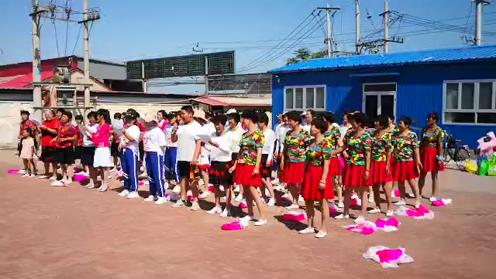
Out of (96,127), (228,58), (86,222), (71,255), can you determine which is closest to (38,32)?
(96,127)

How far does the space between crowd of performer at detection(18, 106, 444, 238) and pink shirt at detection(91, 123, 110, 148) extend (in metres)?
0.02

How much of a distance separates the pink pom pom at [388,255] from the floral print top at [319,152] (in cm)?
150

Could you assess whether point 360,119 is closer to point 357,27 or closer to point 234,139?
point 234,139

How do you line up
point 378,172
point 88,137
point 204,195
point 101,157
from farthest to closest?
point 88,137
point 101,157
point 204,195
point 378,172

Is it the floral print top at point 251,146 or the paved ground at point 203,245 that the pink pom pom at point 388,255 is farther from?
the floral print top at point 251,146

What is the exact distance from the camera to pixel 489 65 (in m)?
14.6

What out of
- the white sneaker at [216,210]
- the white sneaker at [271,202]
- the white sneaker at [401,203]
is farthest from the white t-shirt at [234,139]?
the white sneaker at [401,203]

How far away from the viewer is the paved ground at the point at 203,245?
4.89 metres

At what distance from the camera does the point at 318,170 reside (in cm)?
622

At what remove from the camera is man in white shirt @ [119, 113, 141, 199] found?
→ 29.3 ft

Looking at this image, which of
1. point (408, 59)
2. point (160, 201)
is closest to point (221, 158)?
point (160, 201)

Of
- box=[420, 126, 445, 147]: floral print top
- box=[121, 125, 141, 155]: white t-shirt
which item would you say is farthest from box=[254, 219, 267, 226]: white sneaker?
box=[420, 126, 445, 147]: floral print top

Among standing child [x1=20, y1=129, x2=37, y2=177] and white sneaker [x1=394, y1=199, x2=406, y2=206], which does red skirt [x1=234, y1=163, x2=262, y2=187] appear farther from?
standing child [x1=20, y1=129, x2=37, y2=177]

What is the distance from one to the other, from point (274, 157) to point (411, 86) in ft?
30.5
